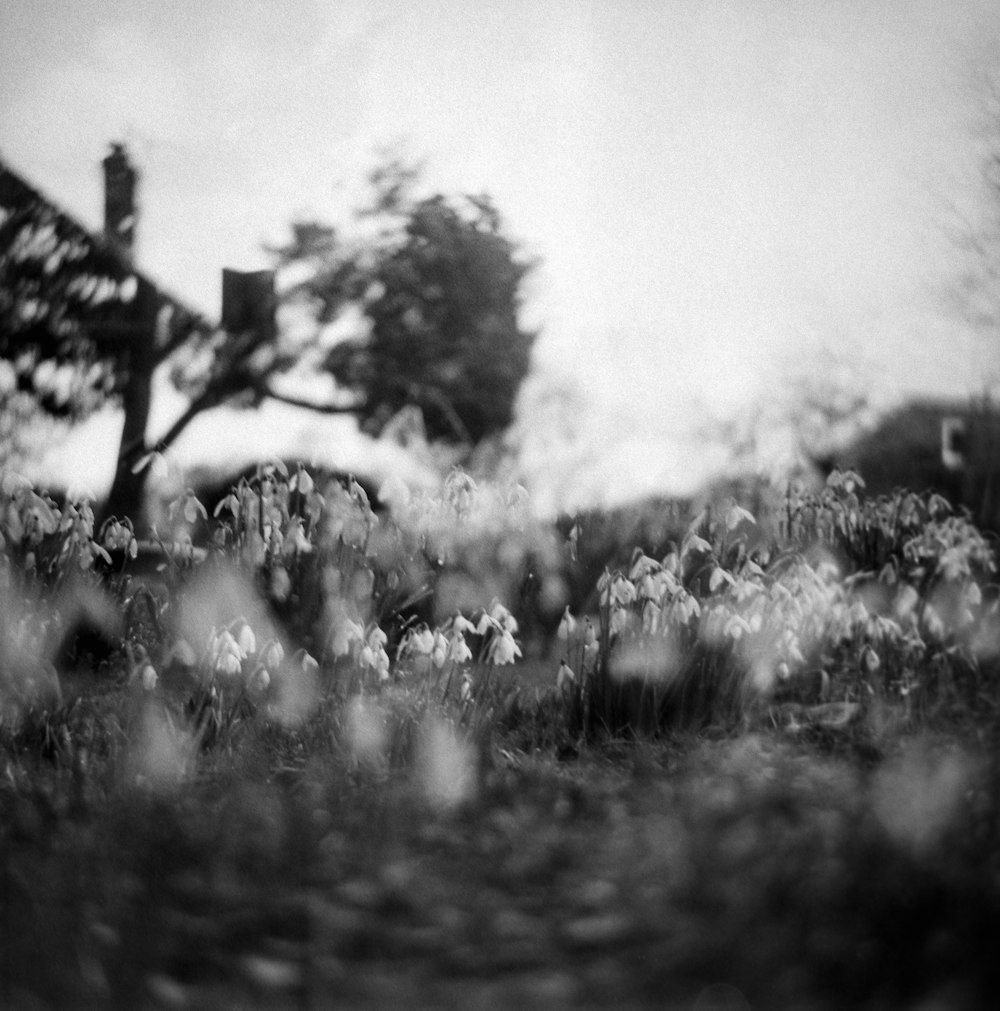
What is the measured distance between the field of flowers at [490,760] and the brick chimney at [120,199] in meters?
2.13

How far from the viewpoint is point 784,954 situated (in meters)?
1.50

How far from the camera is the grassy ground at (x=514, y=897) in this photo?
1523mm

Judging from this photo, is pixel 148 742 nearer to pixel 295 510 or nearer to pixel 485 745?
pixel 485 745

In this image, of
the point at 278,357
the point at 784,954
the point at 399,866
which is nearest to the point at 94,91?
the point at 278,357

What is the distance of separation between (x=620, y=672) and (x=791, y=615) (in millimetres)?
739

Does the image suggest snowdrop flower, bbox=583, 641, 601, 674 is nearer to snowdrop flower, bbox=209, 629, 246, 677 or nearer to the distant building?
snowdrop flower, bbox=209, 629, 246, 677

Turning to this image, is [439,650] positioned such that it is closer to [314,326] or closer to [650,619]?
[650,619]

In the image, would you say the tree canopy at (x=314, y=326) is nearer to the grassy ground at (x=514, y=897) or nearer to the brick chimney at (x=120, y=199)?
the brick chimney at (x=120, y=199)

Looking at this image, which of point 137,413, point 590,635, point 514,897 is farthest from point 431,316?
point 514,897

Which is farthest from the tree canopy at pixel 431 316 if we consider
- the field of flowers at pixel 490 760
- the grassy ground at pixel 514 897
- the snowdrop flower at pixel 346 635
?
the grassy ground at pixel 514 897

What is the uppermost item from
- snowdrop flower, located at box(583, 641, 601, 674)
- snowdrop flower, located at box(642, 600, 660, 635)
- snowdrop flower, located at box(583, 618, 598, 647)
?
snowdrop flower, located at box(642, 600, 660, 635)

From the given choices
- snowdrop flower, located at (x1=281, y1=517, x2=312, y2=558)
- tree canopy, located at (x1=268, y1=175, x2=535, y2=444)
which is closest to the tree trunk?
tree canopy, located at (x1=268, y1=175, x2=535, y2=444)

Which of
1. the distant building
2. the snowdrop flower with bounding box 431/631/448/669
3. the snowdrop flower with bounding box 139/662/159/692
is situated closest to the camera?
the snowdrop flower with bounding box 139/662/159/692

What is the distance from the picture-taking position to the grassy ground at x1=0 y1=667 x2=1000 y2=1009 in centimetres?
152
